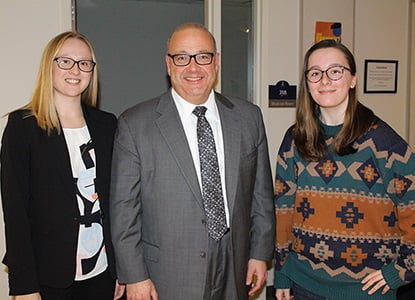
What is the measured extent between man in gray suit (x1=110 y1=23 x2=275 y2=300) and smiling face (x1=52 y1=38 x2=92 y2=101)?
24 cm

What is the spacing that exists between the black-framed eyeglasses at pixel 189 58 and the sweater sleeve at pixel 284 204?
517 mm

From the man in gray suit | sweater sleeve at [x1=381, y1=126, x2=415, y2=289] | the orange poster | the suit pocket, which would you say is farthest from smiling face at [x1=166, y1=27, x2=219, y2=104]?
the orange poster

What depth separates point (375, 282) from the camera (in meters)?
1.87

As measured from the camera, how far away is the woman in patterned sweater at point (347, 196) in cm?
185

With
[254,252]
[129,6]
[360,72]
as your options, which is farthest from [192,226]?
[129,6]

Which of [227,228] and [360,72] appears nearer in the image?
[227,228]

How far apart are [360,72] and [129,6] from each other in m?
3.27

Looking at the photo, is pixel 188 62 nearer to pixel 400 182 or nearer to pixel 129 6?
pixel 400 182

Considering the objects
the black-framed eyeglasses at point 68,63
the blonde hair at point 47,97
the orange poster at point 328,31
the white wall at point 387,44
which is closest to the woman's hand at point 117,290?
the blonde hair at point 47,97

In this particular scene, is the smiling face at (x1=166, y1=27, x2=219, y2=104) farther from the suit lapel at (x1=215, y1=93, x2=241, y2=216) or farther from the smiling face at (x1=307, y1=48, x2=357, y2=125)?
the smiling face at (x1=307, y1=48, x2=357, y2=125)

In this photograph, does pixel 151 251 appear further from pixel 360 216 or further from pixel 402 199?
pixel 402 199

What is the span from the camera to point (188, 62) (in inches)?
81.4

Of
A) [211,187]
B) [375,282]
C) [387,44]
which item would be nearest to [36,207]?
[211,187]

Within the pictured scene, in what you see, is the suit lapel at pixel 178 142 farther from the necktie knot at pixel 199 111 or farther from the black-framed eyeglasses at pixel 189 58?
the black-framed eyeglasses at pixel 189 58
